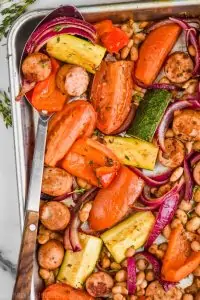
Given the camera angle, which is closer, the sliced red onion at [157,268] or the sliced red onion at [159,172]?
the sliced red onion at [157,268]

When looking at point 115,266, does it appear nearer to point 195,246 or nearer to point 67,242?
point 67,242

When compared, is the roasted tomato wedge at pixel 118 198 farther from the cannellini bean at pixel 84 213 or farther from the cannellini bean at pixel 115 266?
the cannellini bean at pixel 115 266

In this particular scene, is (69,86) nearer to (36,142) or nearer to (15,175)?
(36,142)

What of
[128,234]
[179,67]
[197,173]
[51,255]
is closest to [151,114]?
[179,67]

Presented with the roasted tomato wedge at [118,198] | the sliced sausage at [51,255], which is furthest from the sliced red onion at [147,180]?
the sliced sausage at [51,255]

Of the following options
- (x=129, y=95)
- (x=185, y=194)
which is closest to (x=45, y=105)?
(x=129, y=95)

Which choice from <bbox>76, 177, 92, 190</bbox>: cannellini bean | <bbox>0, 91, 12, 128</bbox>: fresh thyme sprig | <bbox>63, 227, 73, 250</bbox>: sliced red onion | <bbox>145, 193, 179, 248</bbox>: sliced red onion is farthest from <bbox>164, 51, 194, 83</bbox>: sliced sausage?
<bbox>63, 227, 73, 250</bbox>: sliced red onion

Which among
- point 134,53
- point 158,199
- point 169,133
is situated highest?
point 134,53
